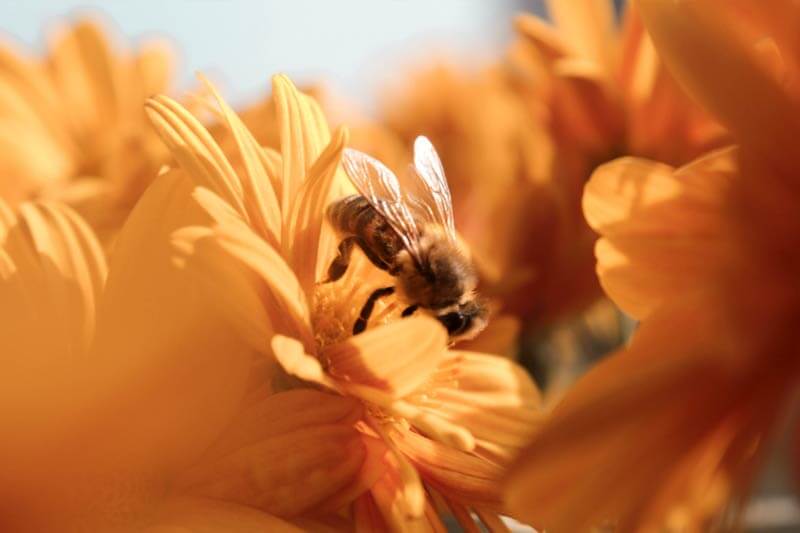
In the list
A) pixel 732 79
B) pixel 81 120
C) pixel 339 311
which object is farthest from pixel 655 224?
pixel 81 120

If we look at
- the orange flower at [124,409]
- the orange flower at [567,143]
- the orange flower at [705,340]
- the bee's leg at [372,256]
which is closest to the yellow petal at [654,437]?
the orange flower at [705,340]

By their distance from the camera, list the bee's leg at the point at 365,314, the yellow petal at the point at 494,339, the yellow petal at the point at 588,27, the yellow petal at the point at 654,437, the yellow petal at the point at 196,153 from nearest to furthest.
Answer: the yellow petal at the point at 654,437, the yellow petal at the point at 196,153, the bee's leg at the point at 365,314, the yellow petal at the point at 494,339, the yellow petal at the point at 588,27

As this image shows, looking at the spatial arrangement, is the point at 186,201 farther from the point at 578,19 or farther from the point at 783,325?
the point at 578,19

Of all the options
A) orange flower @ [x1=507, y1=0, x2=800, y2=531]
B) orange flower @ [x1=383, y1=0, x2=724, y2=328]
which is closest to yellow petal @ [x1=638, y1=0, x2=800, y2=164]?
orange flower @ [x1=507, y1=0, x2=800, y2=531]

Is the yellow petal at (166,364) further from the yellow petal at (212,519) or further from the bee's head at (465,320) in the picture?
the bee's head at (465,320)

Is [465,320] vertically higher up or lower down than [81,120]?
lower down

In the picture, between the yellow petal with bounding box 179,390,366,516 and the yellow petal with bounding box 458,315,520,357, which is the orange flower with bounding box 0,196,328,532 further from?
the yellow petal with bounding box 458,315,520,357

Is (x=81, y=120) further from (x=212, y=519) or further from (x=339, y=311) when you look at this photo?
(x=212, y=519)
